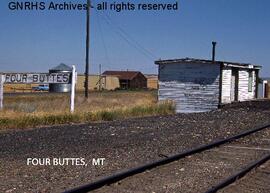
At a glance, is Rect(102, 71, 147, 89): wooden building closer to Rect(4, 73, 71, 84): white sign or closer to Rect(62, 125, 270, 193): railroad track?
Rect(4, 73, 71, 84): white sign

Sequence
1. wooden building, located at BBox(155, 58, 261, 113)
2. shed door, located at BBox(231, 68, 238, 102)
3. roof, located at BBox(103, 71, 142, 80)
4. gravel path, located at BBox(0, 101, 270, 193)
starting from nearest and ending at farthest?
gravel path, located at BBox(0, 101, 270, 193) < wooden building, located at BBox(155, 58, 261, 113) < shed door, located at BBox(231, 68, 238, 102) < roof, located at BBox(103, 71, 142, 80)

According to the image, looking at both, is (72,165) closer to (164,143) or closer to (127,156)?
(127,156)

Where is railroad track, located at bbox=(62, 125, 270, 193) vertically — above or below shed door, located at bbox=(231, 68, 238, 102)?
below

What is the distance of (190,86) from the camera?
34844mm

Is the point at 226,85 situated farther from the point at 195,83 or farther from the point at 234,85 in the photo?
the point at 234,85

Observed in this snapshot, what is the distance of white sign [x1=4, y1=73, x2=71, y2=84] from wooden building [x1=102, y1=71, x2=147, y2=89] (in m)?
87.0

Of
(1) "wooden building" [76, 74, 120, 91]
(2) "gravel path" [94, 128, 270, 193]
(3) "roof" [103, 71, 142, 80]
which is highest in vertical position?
(3) "roof" [103, 71, 142, 80]

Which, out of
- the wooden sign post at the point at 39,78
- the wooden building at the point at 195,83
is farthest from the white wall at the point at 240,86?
the wooden sign post at the point at 39,78

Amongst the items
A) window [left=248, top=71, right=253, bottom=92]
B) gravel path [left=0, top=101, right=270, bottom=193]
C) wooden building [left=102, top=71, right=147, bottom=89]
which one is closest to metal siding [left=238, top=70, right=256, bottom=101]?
window [left=248, top=71, right=253, bottom=92]

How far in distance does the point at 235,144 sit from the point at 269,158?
8.98 feet

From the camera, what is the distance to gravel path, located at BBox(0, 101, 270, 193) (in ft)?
27.8

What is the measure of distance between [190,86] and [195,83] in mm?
393

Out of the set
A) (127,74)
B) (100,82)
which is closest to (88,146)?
(100,82)

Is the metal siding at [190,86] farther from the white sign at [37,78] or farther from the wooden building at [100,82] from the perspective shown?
the wooden building at [100,82]
